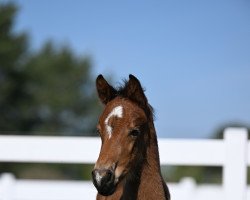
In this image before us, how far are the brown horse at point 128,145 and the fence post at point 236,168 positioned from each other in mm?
2262

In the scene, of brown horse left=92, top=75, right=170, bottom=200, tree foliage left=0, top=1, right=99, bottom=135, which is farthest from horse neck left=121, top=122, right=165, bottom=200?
tree foliage left=0, top=1, right=99, bottom=135

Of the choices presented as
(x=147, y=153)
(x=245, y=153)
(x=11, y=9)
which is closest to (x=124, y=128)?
(x=147, y=153)

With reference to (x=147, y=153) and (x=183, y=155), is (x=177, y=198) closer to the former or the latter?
(x=183, y=155)

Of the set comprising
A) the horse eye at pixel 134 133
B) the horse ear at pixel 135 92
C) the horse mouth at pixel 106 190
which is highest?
the horse ear at pixel 135 92

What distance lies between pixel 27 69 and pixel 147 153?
1737 inches

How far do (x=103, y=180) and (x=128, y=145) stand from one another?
41 centimetres

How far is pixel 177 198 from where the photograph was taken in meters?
7.83

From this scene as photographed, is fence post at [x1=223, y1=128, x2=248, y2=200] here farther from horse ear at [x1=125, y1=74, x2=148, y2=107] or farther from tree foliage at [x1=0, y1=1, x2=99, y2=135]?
tree foliage at [x1=0, y1=1, x2=99, y2=135]

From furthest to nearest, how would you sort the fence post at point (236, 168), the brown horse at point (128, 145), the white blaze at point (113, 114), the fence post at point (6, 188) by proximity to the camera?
the fence post at point (6, 188), the fence post at point (236, 168), the white blaze at point (113, 114), the brown horse at point (128, 145)

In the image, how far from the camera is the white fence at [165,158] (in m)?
7.59

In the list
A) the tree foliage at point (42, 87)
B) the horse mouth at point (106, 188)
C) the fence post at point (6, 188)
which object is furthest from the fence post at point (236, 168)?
the tree foliage at point (42, 87)

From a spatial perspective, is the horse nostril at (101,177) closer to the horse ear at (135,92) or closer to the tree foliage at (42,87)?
the horse ear at (135,92)

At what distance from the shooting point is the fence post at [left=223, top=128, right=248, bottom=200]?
24.8 feet

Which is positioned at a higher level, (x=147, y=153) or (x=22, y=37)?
(x=22, y=37)
